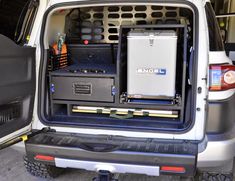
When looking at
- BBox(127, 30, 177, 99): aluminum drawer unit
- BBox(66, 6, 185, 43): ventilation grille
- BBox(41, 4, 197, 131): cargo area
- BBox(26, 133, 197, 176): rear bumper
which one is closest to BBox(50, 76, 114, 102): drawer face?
BBox(41, 4, 197, 131): cargo area

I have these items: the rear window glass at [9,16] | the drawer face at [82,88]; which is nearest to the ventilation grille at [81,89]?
the drawer face at [82,88]

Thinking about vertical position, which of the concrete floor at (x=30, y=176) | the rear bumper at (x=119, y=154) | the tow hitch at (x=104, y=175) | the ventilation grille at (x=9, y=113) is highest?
the ventilation grille at (x=9, y=113)

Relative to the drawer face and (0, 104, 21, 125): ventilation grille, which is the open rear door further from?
the drawer face

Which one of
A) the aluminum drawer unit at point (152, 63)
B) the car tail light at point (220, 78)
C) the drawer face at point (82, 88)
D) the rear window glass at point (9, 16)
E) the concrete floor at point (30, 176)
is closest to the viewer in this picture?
the car tail light at point (220, 78)

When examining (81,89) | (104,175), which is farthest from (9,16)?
(104,175)

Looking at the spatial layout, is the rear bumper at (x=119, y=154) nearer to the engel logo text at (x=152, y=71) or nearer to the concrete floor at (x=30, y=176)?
the engel logo text at (x=152, y=71)

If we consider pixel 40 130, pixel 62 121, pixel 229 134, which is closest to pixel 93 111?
pixel 62 121

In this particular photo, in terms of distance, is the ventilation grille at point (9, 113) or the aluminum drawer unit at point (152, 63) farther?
the aluminum drawer unit at point (152, 63)

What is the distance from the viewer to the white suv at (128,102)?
1.96 metres

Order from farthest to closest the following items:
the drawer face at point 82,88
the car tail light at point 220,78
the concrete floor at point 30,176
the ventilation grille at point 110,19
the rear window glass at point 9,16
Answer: the ventilation grille at point 110,19 → the rear window glass at point 9,16 → the concrete floor at point 30,176 → the drawer face at point 82,88 → the car tail light at point 220,78

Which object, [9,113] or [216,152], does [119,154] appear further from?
[9,113]

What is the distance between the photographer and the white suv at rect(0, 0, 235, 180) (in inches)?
77.3

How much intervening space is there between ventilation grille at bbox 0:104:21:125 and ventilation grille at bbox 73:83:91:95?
0.49m

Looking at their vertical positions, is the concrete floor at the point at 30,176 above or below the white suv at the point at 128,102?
below
